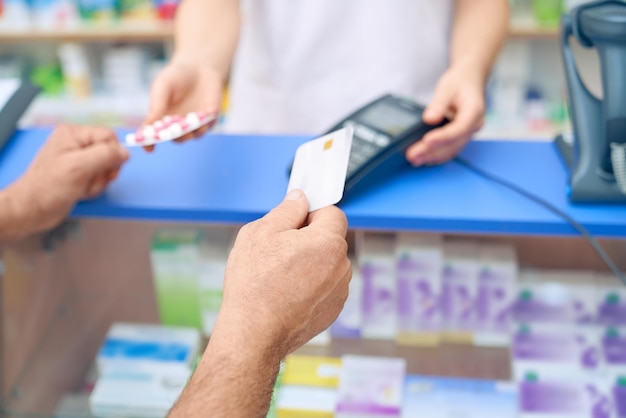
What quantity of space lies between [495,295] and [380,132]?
33 cm

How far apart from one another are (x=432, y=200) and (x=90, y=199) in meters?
0.54

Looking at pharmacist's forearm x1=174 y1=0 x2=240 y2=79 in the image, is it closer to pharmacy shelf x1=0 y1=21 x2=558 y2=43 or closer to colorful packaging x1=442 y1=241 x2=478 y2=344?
colorful packaging x1=442 y1=241 x2=478 y2=344

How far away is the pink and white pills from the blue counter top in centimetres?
11

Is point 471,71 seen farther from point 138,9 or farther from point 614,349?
point 138,9

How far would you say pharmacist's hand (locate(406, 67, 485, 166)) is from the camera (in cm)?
116

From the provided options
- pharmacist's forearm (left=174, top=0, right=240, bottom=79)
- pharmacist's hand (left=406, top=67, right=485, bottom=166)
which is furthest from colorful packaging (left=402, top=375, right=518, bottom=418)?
pharmacist's forearm (left=174, top=0, right=240, bottom=79)

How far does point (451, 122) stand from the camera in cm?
120

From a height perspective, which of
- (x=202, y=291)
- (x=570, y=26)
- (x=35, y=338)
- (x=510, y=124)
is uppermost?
(x=570, y=26)

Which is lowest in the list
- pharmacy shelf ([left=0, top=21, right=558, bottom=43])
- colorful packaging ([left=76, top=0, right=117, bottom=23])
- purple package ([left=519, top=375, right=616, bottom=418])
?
pharmacy shelf ([left=0, top=21, right=558, bottom=43])

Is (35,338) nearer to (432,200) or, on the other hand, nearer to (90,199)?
(90,199)

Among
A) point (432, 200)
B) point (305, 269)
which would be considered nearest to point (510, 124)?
point (432, 200)

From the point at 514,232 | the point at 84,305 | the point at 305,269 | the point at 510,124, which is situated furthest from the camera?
the point at 510,124

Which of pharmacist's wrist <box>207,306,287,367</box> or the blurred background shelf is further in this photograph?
the blurred background shelf

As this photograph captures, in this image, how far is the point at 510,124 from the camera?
3.18 m
